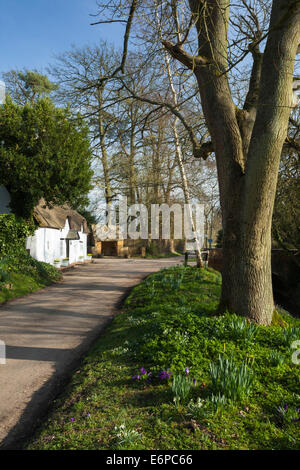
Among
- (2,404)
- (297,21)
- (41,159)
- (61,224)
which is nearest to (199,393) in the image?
(2,404)

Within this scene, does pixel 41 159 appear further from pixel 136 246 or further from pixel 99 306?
pixel 136 246

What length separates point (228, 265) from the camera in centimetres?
577

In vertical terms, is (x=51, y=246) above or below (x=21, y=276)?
above

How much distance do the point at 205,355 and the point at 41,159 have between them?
12776 millimetres

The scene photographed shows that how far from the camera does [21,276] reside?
12.6 m

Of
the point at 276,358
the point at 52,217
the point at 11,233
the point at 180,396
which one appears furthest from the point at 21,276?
the point at 276,358

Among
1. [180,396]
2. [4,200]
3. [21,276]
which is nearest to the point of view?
[180,396]

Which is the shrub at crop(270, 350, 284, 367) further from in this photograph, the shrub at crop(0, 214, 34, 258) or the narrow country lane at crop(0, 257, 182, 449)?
the shrub at crop(0, 214, 34, 258)

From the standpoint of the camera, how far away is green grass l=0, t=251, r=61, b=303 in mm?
10836

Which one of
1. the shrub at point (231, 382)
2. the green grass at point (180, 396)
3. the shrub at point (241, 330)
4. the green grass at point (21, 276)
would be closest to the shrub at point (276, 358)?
the green grass at point (180, 396)

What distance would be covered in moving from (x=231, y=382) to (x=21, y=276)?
11051 millimetres

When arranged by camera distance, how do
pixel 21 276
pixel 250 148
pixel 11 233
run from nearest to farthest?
pixel 250 148
pixel 21 276
pixel 11 233

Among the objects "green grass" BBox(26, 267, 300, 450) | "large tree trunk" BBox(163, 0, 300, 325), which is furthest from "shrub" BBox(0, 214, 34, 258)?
"large tree trunk" BBox(163, 0, 300, 325)

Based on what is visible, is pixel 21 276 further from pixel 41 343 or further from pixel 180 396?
pixel 180 396
